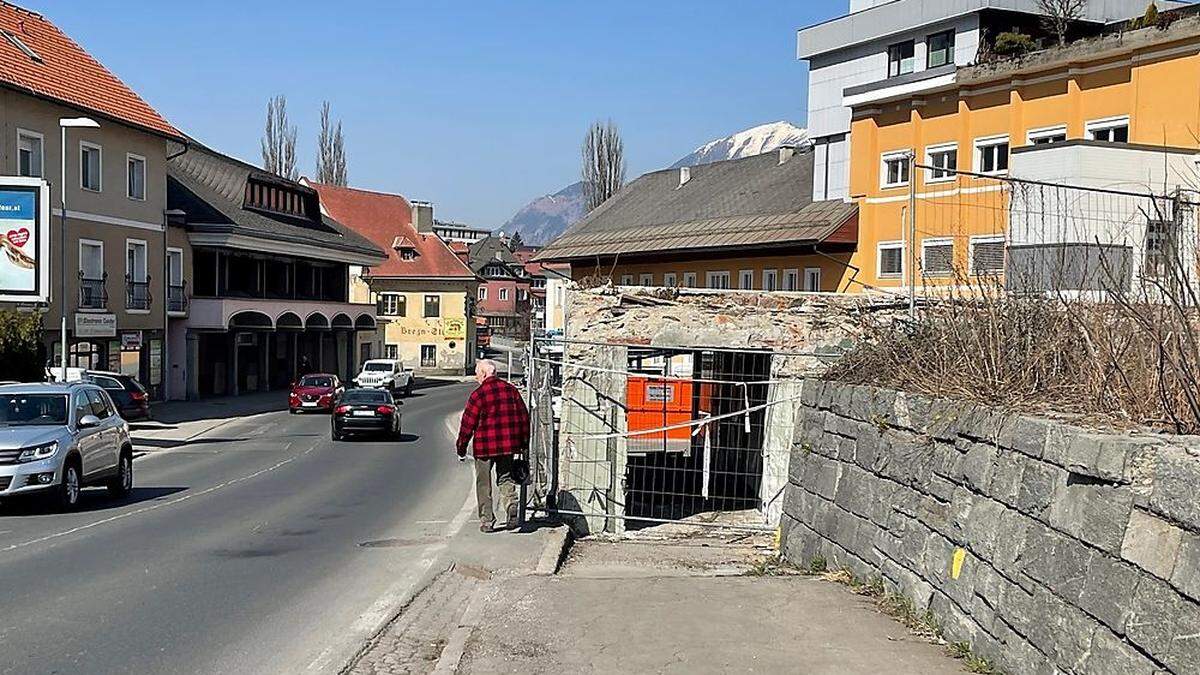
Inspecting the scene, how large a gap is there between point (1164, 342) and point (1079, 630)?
5.02 feet

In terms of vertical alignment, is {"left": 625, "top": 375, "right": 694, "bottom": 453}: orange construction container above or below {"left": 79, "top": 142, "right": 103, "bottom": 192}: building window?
below

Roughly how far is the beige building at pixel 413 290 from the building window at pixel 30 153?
149 feet

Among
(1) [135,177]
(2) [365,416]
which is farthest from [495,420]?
(1) [135,177]

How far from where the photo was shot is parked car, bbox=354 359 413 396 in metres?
60.2

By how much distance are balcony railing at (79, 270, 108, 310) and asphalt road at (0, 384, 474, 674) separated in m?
20.2

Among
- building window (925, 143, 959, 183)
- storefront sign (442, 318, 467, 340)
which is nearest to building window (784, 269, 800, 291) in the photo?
building window (925, 143, 959, 183)

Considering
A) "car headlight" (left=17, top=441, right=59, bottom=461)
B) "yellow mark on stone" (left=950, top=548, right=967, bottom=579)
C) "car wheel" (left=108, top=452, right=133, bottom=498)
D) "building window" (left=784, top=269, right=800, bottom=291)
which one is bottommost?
"car wheel" (left=108, top=452, right=133, bottom=498)

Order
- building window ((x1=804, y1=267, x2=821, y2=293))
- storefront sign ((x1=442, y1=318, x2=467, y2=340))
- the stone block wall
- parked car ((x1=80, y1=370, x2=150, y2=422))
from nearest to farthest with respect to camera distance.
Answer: the stone block wall, parked car ((x1=80, y1=370, x2=150, y2=422)), building window ((x1=804, y1=267, x2=821, y2=293)), storefront sign ((x1=442, y1=318, x2=467, y2=340))

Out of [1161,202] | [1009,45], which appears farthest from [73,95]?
[1161,202]

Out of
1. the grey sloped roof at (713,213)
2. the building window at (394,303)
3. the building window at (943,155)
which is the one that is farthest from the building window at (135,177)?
the building window at (394,303)

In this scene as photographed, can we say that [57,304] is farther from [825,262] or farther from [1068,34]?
[1068,34]

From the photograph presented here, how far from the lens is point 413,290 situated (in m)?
87.0

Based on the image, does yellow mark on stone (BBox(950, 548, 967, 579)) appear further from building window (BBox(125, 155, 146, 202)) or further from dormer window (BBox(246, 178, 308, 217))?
dormer window (BBox(246, 178, 308, 217))

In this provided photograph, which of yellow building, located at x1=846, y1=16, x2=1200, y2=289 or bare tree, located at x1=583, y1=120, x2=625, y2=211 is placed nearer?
yellow building, located at x1=846, y1=16, x2=1200, y2=289
